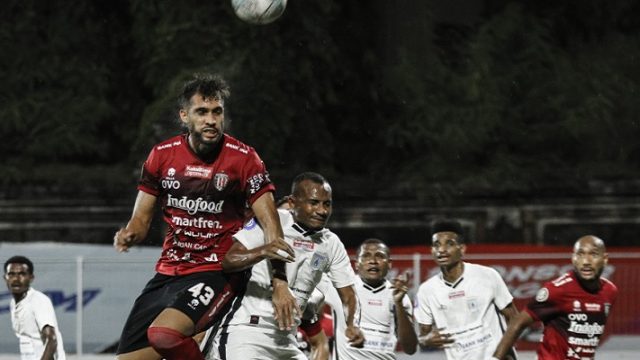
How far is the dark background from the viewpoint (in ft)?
65.6

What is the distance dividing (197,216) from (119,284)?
8.59m

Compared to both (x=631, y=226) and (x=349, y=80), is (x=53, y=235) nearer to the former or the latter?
(x=349, y=80)

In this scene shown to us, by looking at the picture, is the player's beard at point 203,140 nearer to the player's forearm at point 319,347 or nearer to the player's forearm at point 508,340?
the player's forearm at point 319,347

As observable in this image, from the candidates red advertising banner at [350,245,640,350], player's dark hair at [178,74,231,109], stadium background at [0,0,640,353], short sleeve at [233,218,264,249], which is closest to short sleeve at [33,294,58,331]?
short sleeve at [233,218,264,249]

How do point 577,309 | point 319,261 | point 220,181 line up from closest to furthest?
point 220,181 < point 319,261 < point 577,309

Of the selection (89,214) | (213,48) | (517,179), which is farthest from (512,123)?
(89,214)

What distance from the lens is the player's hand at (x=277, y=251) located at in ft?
19.5

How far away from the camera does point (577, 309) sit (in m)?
8.35

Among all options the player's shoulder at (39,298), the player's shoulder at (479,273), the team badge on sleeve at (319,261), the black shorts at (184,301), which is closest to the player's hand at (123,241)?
the black shorts at (184,301)

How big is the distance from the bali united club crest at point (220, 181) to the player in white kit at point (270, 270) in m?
0.26

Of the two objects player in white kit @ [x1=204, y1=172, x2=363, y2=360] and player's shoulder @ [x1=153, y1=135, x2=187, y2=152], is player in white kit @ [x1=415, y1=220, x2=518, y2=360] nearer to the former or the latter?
player in white kit @ [x1=204, y1=172, x2=363, y2=360]

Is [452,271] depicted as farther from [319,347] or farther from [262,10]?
[262,10]

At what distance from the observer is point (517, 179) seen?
68.4 feet

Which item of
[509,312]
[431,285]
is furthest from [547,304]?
[431,285]
